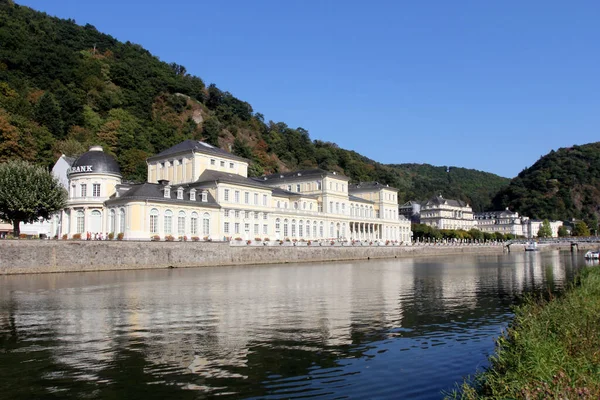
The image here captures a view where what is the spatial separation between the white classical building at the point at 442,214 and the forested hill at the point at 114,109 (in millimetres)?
11197

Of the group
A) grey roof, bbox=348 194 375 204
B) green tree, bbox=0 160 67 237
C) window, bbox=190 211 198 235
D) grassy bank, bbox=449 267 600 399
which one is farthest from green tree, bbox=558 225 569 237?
grassy bank, bbox=449 267 600 399

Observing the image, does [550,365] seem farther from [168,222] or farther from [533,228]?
[533,228]

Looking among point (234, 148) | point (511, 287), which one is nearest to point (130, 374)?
point (511, 287)

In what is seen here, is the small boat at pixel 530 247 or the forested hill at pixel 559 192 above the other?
the forested hill at pixel 559 192

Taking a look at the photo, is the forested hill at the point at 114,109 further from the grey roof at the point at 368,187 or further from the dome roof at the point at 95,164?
the grey roof at the point at 368,187

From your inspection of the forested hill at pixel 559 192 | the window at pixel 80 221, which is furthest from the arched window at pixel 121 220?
the forested hill at pixel 559 192

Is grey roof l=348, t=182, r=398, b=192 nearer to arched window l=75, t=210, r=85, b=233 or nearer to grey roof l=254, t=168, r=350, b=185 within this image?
grey roof l=254, t=168, r=350, b=185

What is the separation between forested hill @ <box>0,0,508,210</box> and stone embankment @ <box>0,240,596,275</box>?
28581 millimetres

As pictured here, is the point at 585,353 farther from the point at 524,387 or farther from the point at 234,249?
the point at 234,249

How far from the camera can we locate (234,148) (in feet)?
398

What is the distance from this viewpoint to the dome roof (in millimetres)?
55219

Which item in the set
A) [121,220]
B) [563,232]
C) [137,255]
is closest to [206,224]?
[121,220]

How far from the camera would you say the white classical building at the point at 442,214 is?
15425 centimetres

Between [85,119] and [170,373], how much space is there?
9115 cm
